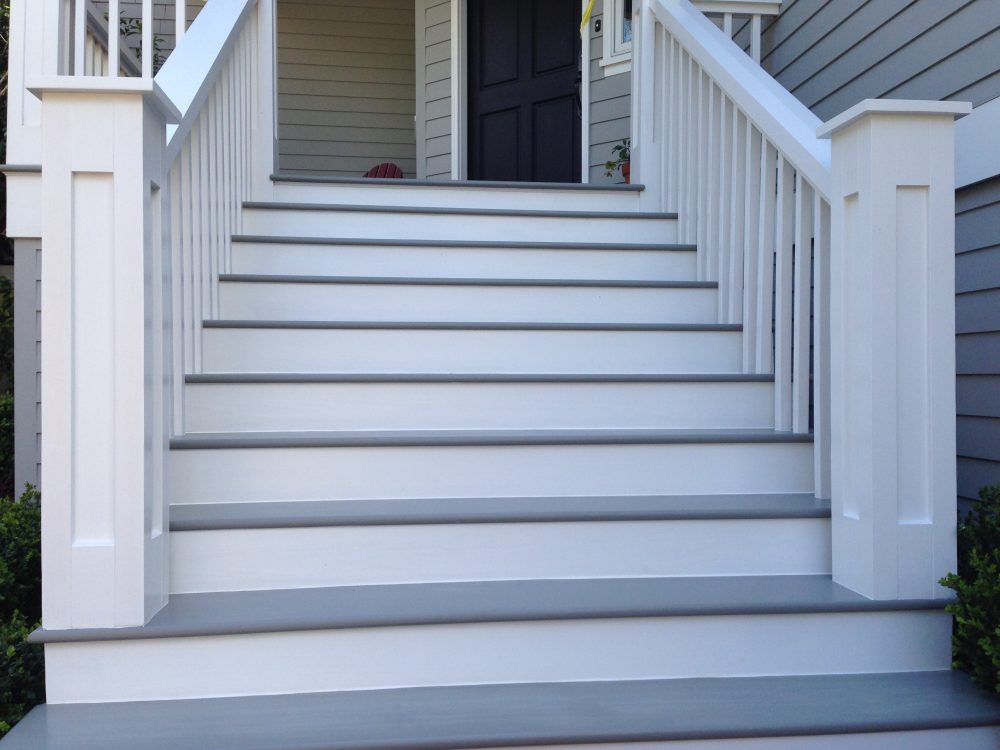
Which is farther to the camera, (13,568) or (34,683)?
(13,568)

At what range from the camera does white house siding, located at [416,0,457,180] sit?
5.57 m

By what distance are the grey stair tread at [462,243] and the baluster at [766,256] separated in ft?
2.03

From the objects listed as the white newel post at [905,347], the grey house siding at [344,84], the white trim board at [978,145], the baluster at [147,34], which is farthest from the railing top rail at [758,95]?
the grey house siding at [344,84]

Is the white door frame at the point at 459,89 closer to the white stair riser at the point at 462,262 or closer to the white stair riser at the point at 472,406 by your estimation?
the white stair riser at the point at 462,262

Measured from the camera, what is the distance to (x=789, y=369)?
2379mm

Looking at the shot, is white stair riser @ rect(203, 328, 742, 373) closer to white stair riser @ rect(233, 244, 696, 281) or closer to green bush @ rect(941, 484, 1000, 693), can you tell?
white stair riser @ rect(233, 244, 696, 281)

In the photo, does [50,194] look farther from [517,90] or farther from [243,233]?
[517,90]

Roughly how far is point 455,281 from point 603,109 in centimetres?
A: 248

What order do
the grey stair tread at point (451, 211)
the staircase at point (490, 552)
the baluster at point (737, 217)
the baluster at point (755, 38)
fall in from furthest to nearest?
the baluster at point (755, 38) → the grey stair tread at point (451, 211) → the baluster at point (737, 217) → the staircase at point (490, 552)

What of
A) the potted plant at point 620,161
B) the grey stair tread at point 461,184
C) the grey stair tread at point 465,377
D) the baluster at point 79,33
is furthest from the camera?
the potted plant at point 620,161

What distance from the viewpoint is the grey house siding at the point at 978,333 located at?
8.36 ft

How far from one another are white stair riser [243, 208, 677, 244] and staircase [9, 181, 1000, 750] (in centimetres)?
24

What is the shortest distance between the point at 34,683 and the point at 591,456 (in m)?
1.27

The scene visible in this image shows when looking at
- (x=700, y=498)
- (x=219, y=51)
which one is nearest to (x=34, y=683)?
(x=700, y=498)
